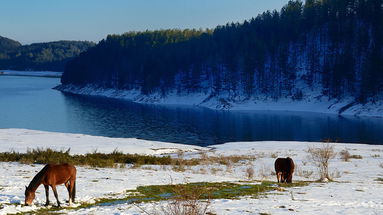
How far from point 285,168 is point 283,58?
Answer: 111805mm

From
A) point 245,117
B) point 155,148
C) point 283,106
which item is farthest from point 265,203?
point 283,106

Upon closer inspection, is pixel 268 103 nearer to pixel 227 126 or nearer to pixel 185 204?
pixel 227 126

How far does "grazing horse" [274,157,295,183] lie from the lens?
61.9ft

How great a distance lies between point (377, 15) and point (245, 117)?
174ft

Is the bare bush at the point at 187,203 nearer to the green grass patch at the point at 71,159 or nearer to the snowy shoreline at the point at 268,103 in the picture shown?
the green grass patch at the point at 71,159

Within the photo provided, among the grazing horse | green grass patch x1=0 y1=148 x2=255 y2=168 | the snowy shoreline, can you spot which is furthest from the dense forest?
the grazing horse

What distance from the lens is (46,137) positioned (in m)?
47.0

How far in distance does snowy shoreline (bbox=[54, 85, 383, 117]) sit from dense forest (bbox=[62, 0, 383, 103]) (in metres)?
3.19

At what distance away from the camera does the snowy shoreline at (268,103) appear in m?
92.2

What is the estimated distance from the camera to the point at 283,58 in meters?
127

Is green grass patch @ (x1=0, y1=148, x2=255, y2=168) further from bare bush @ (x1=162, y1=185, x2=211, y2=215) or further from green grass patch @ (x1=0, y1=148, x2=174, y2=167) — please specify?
bare bush @ (x1=162, y1=185, x2=211, y2=215)

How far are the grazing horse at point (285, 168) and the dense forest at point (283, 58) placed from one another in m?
84.6

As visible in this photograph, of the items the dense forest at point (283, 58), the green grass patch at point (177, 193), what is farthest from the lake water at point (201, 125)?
the green grass patch at point (177, 193)

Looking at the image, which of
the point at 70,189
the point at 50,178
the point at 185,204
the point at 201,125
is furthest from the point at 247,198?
the point at 201,125
